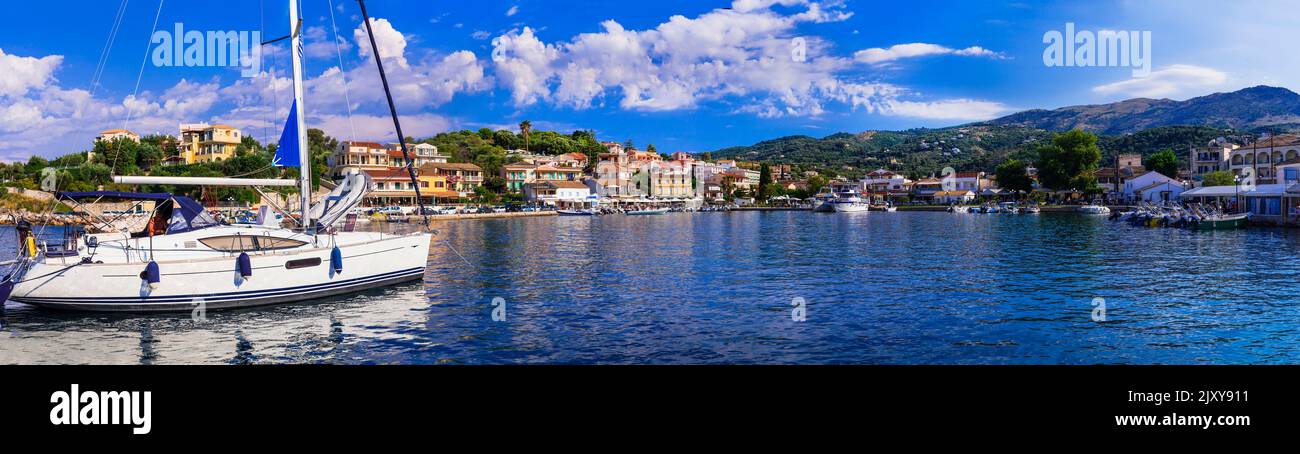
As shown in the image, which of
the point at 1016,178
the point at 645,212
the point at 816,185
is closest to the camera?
the point at 645,212

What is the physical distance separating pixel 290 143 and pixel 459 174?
68987 millimetres

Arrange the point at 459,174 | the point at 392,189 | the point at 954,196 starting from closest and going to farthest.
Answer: the point at 392,189 < the point at 459,174 < the point at 954,196

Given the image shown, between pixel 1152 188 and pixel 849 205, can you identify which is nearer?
pixel 1152 188

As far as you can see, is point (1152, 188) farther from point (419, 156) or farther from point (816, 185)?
point (419, 156)

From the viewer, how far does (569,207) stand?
85625 millimetres

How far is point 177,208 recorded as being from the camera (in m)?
14.5

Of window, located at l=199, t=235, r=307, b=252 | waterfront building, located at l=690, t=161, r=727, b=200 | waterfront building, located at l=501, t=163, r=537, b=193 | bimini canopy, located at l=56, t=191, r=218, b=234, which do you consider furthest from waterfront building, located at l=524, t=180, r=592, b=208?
window, located at l=199, t=235, r=307, b=252

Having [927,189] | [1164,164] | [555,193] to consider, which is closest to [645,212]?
[555,193]

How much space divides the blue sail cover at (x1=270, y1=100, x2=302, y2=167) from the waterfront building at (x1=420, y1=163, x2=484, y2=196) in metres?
65.8

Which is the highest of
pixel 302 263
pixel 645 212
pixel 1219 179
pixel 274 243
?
pixel 1219 179
